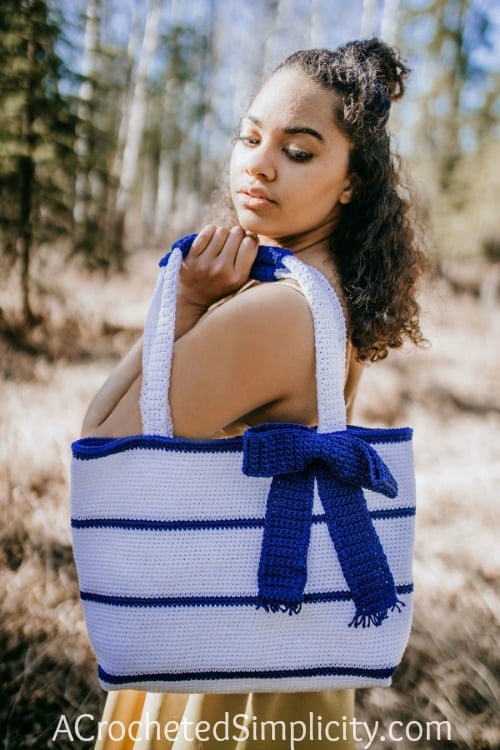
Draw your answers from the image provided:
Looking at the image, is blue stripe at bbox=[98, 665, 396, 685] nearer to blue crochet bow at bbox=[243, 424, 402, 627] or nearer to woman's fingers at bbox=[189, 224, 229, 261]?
blue crochet bow at bbox=[243, 424, 402, 627]

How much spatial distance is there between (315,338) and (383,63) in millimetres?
780

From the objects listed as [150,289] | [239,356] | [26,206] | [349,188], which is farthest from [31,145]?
[239,356]

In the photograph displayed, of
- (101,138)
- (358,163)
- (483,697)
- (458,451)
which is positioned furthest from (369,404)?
(358,163)

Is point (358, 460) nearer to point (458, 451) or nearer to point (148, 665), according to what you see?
point (148, 665)

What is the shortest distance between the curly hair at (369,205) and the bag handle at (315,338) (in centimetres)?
16

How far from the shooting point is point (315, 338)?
1.23 meters

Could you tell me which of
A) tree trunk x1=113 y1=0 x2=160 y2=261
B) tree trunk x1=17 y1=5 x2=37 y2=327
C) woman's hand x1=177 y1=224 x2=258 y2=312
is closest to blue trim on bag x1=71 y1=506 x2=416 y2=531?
woman's hand x1=177 y1=224 x2=258 y2=312

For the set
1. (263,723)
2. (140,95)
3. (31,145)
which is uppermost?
(140,95)

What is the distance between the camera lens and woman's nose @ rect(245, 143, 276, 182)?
1.34 metres

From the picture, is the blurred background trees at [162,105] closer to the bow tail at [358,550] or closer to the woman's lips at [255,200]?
the woman's lips at [255,200]

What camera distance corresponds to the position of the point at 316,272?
4.23 feet

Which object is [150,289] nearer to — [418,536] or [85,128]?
[85,128]

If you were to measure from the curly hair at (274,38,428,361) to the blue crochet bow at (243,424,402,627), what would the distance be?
0.35m

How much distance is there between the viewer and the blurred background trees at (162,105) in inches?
252
